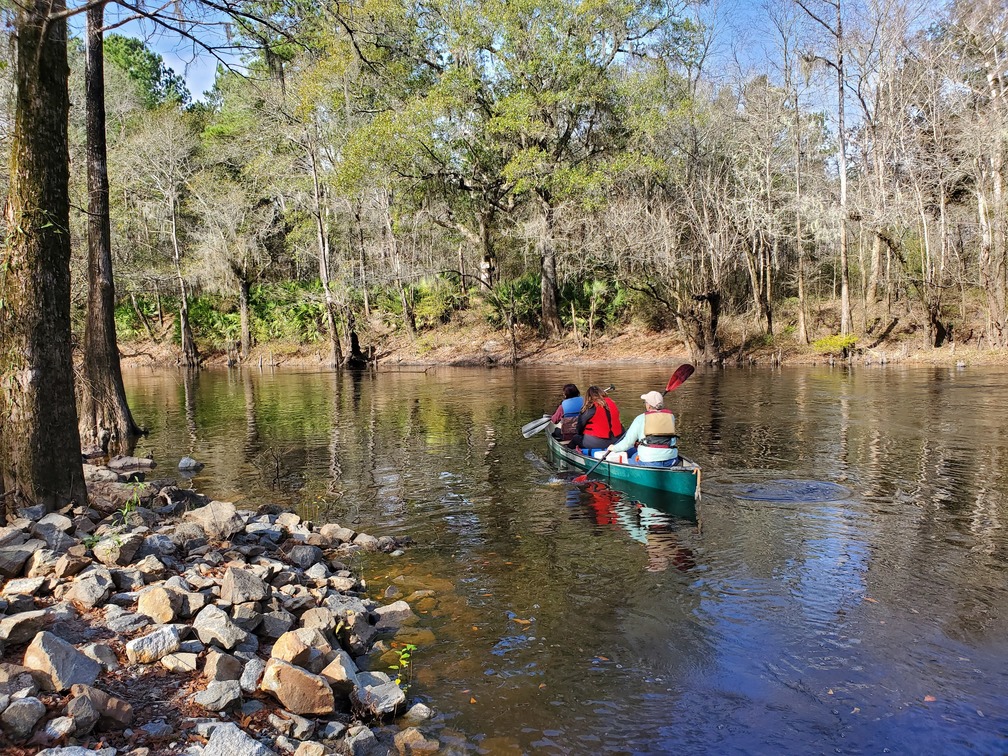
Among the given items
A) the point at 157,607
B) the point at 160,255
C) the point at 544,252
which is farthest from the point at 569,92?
the point at 157,607

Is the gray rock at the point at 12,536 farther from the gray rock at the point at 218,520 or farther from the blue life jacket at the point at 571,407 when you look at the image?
the blue life jacket at the point at 571,407

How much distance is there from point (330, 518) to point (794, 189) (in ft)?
98.0

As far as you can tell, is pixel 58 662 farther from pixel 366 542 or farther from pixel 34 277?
pixel 366 542

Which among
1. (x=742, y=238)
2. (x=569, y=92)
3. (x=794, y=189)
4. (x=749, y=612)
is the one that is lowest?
(x=749, y=612)

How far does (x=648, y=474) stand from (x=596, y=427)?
91.0 inches

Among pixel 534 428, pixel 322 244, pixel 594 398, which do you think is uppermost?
pixel 322 244

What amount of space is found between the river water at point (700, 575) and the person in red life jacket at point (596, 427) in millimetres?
721

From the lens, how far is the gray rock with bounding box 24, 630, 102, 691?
382 cm

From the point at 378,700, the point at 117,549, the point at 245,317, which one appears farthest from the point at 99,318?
the point at 245,317

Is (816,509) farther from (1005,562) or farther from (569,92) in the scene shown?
(569,92)

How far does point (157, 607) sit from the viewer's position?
4906mm

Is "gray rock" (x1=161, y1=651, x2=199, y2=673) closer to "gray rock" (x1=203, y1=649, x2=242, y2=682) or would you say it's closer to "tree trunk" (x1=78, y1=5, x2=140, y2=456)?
"gray rock" (x1=203, y1=649, x2=242, y2=682)

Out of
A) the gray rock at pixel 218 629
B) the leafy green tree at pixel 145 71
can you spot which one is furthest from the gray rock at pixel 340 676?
the leafy green tree at pixel 145 71

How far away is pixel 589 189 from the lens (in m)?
28.5
